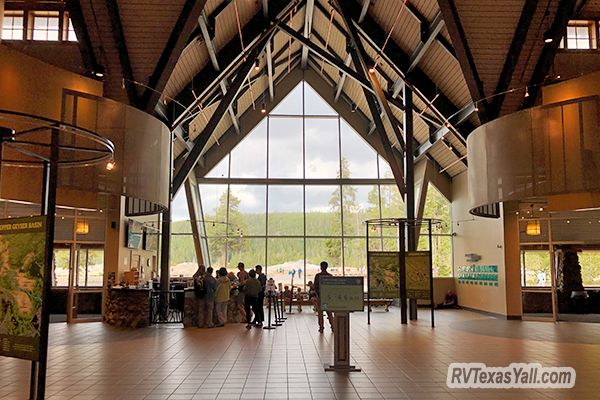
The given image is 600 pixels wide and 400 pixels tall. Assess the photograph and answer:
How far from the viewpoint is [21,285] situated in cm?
501

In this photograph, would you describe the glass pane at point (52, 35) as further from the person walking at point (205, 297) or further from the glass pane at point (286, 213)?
the glass pane at point (286, 213)

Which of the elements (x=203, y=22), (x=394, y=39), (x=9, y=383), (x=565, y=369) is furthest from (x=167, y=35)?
(x=565, y=369)

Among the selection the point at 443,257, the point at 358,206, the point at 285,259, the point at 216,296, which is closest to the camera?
the point at 216,296

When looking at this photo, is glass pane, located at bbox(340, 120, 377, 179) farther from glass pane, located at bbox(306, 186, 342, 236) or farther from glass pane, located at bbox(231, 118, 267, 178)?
glass pane, located at bbox(231, 118, 267, 178)

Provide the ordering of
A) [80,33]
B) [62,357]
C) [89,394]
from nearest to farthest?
[89,394], [62,357], [80,33]

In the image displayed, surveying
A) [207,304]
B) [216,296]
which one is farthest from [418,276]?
[207,304]

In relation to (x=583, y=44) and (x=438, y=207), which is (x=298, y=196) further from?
(x=583, y=44)

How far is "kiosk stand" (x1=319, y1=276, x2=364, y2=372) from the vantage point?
7379 mm

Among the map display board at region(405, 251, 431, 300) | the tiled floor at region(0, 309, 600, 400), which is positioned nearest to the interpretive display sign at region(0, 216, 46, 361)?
the tiled floor at region(0, 309, 600, 400)

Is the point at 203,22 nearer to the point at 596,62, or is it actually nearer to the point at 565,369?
the point at 596,62

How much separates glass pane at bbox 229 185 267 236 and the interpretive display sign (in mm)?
18096

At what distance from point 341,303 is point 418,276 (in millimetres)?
6594

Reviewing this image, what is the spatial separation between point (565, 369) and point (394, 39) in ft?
37.7

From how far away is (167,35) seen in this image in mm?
12594
